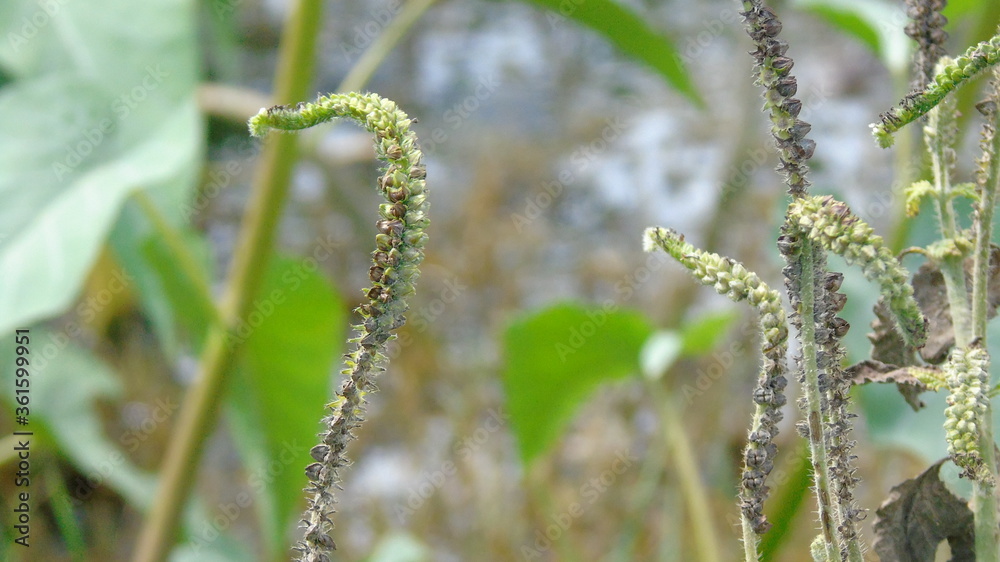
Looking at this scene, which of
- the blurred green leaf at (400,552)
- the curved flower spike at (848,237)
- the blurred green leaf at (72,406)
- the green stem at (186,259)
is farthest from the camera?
the blurred green leaf at (72,406)

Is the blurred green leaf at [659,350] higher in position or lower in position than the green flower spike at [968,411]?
higher

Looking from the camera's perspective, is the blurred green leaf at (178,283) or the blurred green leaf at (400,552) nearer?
the blurred green leaf at (178,283)

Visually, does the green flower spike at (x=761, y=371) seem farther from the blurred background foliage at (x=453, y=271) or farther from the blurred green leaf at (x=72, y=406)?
the blurred green leaf at (x=72, y=406)

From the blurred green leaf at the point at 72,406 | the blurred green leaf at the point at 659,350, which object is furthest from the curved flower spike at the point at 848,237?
the blurred green leaf at the point at 72,406

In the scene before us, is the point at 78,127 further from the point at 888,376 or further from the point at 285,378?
the point at 888,376

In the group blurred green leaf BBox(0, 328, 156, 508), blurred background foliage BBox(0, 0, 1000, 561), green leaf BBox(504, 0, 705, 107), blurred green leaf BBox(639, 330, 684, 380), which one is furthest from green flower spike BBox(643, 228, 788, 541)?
blurred green leaf BBox(0, 328, 156, 508)

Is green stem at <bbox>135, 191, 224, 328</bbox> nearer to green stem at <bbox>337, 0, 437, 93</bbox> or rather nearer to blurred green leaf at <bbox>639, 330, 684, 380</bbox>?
green stem at <bbox>337, 0, 437, 93</bbox>

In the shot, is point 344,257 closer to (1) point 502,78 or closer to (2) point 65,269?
(1) point 502,78

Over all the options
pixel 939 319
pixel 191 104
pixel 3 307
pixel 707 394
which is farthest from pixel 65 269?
pixel 707 394
